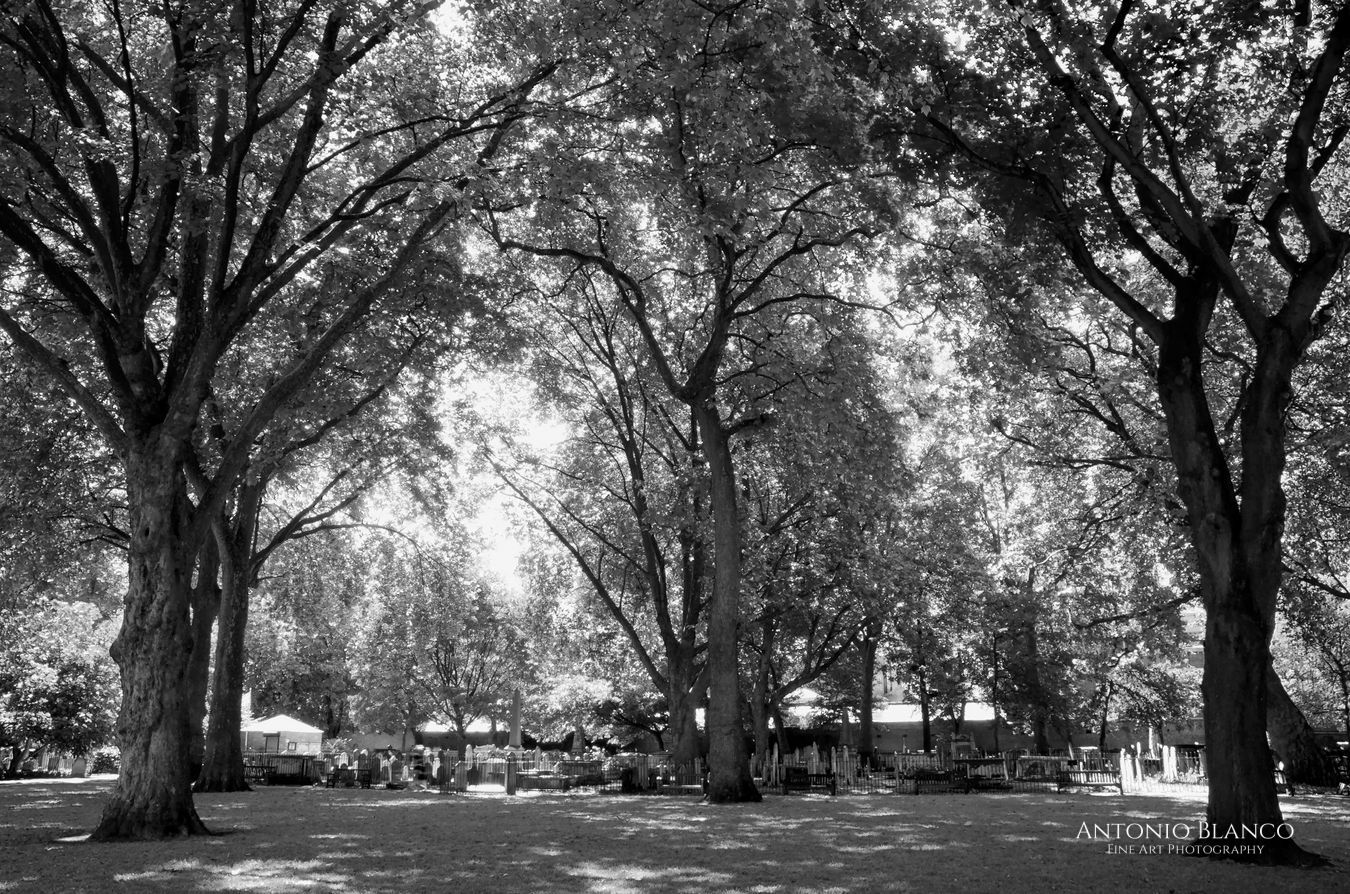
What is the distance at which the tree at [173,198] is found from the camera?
1187 centimetres

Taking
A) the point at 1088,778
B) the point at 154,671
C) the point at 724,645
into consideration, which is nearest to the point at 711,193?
the point at 724,645

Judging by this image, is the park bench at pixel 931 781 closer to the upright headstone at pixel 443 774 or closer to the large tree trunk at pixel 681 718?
the large tree trunk at pixel 681 718

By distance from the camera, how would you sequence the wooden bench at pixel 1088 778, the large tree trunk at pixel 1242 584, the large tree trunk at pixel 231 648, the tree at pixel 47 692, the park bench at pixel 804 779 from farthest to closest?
the tree at pixel 47 692, the wooden bench at pixel 1088 778, the park bench at pixel 804 779, the large tree trunk at pixel 231 648, the large tree trunk at pixel 1242 584

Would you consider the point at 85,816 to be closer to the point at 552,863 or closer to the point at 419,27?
the point at 552,863

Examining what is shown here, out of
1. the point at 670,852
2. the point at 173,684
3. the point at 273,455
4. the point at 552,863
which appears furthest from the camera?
the point at 273,455

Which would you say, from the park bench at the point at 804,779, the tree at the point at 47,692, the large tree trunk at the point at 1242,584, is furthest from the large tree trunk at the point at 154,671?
the tree at the point at 47,692

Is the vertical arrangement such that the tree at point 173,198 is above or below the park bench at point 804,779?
above

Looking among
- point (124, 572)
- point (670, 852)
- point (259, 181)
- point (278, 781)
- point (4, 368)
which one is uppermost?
point (259, 181)

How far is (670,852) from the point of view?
10570mm

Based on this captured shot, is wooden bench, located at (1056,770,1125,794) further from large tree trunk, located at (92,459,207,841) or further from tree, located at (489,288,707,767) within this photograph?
large tree trunk, located at (92,459,207,841)

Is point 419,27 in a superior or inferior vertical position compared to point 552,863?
superior

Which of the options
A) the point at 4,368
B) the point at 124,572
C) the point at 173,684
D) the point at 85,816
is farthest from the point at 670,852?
the point at 124,572

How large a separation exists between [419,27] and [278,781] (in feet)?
83.3

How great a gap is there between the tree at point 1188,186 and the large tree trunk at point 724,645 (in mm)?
8987
